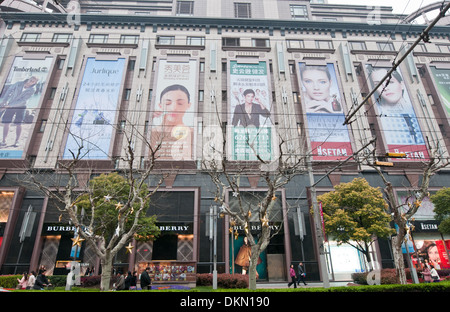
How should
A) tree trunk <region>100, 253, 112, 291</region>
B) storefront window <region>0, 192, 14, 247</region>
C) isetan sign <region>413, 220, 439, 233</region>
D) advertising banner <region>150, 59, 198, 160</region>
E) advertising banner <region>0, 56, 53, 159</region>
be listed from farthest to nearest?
advertising banner <region>150, 59, 198, 160</region> < advertising banner <region>0, 56, 53, 159</region> < isetan sign <region>413, 220, 439, 233</region> < storefront window <region>0, 192, 14, 247</region> < tree trunk <region>100, 253, 112, 291</region>

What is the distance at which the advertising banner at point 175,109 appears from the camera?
26.2 metres

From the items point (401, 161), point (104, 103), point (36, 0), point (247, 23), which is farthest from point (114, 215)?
point (36, 0)

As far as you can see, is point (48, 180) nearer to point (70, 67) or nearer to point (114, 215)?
point (114, 215)

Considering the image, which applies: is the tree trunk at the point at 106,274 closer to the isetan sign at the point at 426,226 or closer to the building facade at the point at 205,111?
the building facade at the point at 205,111

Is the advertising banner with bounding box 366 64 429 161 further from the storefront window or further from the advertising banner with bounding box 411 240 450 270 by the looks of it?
the storefront window

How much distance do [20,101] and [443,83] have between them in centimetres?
4895

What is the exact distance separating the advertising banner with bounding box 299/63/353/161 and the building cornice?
26.1ft

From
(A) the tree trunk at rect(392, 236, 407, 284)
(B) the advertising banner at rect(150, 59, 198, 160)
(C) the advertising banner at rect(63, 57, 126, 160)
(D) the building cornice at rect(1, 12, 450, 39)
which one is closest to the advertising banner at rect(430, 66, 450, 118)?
(D) the building cornice at rect(1, 12, 450, 39)

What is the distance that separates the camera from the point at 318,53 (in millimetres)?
33469

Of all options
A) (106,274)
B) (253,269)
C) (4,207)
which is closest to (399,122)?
(253,269)

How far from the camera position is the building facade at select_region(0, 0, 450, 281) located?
23688mm

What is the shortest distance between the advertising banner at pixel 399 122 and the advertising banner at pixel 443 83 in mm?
4082

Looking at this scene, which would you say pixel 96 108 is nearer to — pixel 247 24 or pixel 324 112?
pixel 247 24
